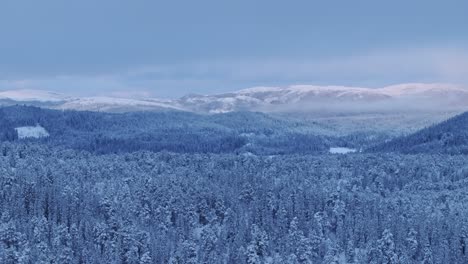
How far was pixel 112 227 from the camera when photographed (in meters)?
200

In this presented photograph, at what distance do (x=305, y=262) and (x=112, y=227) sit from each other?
51549 mm

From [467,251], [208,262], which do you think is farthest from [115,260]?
[467,251]

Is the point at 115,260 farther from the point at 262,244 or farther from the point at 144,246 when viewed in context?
the point at 262,244

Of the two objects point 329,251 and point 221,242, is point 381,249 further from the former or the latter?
point 221,242

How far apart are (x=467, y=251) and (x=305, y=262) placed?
142 ft

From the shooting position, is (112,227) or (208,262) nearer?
(208,262)

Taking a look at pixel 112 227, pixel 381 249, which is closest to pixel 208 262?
pixel 112 227

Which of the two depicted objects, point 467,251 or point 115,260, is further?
point 467,251

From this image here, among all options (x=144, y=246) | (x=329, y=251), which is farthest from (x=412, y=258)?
(x=144, y=246)

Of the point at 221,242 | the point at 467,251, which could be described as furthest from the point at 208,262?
the point at 467,251

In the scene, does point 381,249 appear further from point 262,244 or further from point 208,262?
point 208,262

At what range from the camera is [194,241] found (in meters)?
200

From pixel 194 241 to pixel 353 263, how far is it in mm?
41803

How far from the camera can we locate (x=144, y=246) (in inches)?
7397
